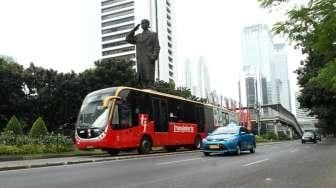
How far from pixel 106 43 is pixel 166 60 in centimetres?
1654

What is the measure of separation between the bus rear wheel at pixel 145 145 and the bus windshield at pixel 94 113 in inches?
115

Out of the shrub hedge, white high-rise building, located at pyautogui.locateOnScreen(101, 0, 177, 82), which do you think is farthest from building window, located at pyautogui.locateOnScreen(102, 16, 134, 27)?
the shrub hedge

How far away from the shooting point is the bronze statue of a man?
3356 centimetres

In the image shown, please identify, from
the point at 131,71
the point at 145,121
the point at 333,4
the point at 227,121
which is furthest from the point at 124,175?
the point at 131,71

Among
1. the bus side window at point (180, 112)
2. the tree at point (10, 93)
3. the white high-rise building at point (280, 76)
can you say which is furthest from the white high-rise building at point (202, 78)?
the bus side window at point (180, 112)

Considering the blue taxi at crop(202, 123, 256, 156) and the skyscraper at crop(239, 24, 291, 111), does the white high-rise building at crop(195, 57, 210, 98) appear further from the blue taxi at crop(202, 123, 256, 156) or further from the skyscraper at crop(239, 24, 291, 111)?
the blue taxi at crop(202, 123, 256, 156)

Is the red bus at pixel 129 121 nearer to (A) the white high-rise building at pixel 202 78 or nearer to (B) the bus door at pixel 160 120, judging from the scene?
(B) the bus door at pixel 160 120

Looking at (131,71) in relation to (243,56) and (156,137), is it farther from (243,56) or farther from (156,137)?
(243,56)

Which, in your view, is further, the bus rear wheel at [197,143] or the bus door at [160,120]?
the bus rear wheel at [197,143]

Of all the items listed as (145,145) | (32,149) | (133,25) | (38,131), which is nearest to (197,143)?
(145,145)

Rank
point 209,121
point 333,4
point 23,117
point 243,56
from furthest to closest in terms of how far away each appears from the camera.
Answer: point 243,56
point 23,117
point 209,121
point 333,4

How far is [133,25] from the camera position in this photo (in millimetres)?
131000

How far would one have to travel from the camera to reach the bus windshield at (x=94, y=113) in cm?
2378

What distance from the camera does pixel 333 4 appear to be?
579 inches
